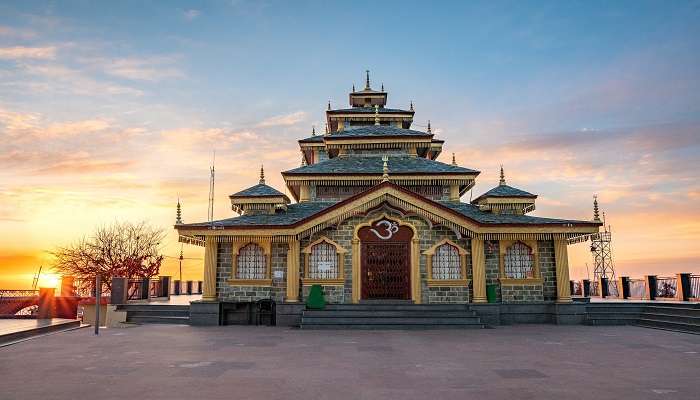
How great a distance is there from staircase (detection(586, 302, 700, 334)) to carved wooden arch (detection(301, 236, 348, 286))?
10.7 meters

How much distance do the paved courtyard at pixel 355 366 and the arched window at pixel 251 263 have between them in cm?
516

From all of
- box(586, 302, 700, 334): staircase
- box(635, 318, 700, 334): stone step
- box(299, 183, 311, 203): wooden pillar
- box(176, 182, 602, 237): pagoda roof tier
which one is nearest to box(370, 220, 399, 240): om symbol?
box(176, 182, 602, 237): pagoda roof tier

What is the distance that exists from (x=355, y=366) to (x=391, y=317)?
899 centimetres

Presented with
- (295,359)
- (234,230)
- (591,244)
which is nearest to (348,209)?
(234,230)

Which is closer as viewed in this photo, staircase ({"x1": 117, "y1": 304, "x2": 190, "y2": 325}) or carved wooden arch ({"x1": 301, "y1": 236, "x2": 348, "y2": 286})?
carved wooden arch ({"x1": 301, "y1": 236, "x2": 348, "y2": 286})

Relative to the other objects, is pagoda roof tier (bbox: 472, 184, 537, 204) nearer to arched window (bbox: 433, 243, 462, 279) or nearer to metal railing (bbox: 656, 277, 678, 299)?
arched window (bbox: 433, 243, 462, 279)

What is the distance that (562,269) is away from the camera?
853 inches

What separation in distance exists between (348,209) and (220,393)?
13.6 metres

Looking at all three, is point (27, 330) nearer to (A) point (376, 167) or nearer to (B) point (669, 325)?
(A) point (376, 167)

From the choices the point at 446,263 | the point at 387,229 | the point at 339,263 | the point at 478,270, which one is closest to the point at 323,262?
the point at 339,263

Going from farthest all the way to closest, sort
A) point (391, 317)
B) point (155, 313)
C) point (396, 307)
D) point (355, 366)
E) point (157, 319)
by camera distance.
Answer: point (155, 313) → point (157, 319) → point (396, 307) → point (391, 317) → point (355, 366)

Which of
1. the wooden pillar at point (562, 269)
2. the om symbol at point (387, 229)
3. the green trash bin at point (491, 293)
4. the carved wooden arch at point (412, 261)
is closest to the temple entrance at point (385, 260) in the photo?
the om symbol at point (387, 229)

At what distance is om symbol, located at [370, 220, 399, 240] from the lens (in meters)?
21.8

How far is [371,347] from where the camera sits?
44.9 feet
